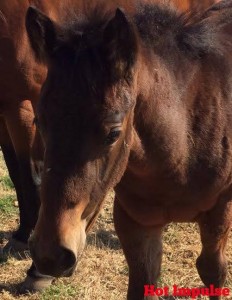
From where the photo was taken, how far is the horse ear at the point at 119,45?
2.07 meters

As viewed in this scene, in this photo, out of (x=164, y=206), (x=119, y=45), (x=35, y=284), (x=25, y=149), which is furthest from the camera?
(x=25, y=149)

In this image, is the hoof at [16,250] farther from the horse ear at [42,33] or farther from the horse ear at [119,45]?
the horse ear at [119,45]

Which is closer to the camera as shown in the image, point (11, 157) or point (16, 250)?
point (16, 250)

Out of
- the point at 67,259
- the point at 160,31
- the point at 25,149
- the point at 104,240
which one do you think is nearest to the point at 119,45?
the point at 160,31

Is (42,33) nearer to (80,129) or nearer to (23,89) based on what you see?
(80,129)

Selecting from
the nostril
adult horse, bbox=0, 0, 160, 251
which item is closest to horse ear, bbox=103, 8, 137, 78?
the nostril

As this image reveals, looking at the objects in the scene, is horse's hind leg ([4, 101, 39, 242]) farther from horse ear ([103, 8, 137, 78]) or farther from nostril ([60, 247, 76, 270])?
nostril ([60, 247, 76, 270])

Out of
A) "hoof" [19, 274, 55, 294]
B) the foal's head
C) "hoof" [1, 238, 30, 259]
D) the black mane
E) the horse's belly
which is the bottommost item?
"hoof" [19, 274, 55, 294]

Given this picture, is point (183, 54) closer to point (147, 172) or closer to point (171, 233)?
point (147, 172)

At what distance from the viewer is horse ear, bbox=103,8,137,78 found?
6.78 feet

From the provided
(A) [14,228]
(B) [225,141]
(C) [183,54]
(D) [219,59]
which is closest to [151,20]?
(C) [183,54]

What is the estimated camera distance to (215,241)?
9.48 ft

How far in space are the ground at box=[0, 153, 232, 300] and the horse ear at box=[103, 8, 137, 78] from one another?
5.98 ft

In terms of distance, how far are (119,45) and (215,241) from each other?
1253 mm
